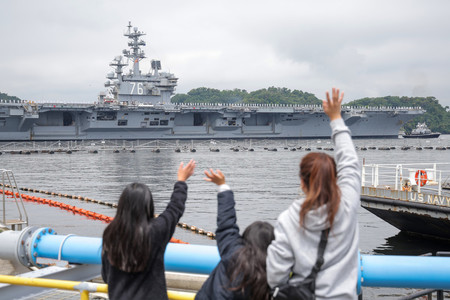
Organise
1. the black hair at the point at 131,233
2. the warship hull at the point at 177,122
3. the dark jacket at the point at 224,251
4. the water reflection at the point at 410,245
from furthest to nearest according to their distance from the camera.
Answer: the warship hull at the point at 177,122, the water reflection at the point at 410,245, the black hair at the point at 131,233, the dark jacket at the point at 224,251

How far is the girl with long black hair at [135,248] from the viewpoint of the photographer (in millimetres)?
2445

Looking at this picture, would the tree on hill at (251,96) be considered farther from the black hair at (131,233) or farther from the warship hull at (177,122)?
the black hair at (131,233)

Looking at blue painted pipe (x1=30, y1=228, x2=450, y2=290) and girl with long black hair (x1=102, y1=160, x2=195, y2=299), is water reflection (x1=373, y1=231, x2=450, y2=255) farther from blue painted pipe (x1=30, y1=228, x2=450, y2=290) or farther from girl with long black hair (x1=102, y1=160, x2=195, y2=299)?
girl with long black hair (x1=102, y1=160, x2=195, y2=299)

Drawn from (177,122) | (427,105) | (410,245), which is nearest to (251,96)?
(427,105)

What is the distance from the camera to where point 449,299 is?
30.1 feet

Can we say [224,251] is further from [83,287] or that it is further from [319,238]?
[83,287]

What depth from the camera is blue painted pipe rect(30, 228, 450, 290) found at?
8.29 feet

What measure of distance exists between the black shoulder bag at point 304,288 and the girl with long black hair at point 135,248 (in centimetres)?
66

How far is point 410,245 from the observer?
1261 centimetres

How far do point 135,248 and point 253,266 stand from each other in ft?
1.92

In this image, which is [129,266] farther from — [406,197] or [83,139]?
[83,139]

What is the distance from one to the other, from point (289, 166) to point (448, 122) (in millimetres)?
133564

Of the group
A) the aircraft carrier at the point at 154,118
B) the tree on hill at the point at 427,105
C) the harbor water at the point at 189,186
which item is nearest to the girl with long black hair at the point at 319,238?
the harbor water at the point at 189,186

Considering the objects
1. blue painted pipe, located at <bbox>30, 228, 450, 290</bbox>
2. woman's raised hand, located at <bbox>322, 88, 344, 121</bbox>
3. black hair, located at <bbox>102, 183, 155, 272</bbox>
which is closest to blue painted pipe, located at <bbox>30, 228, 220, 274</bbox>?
blue painted pipe, located at <bbox>30, 228, 450, 290</bbox>
